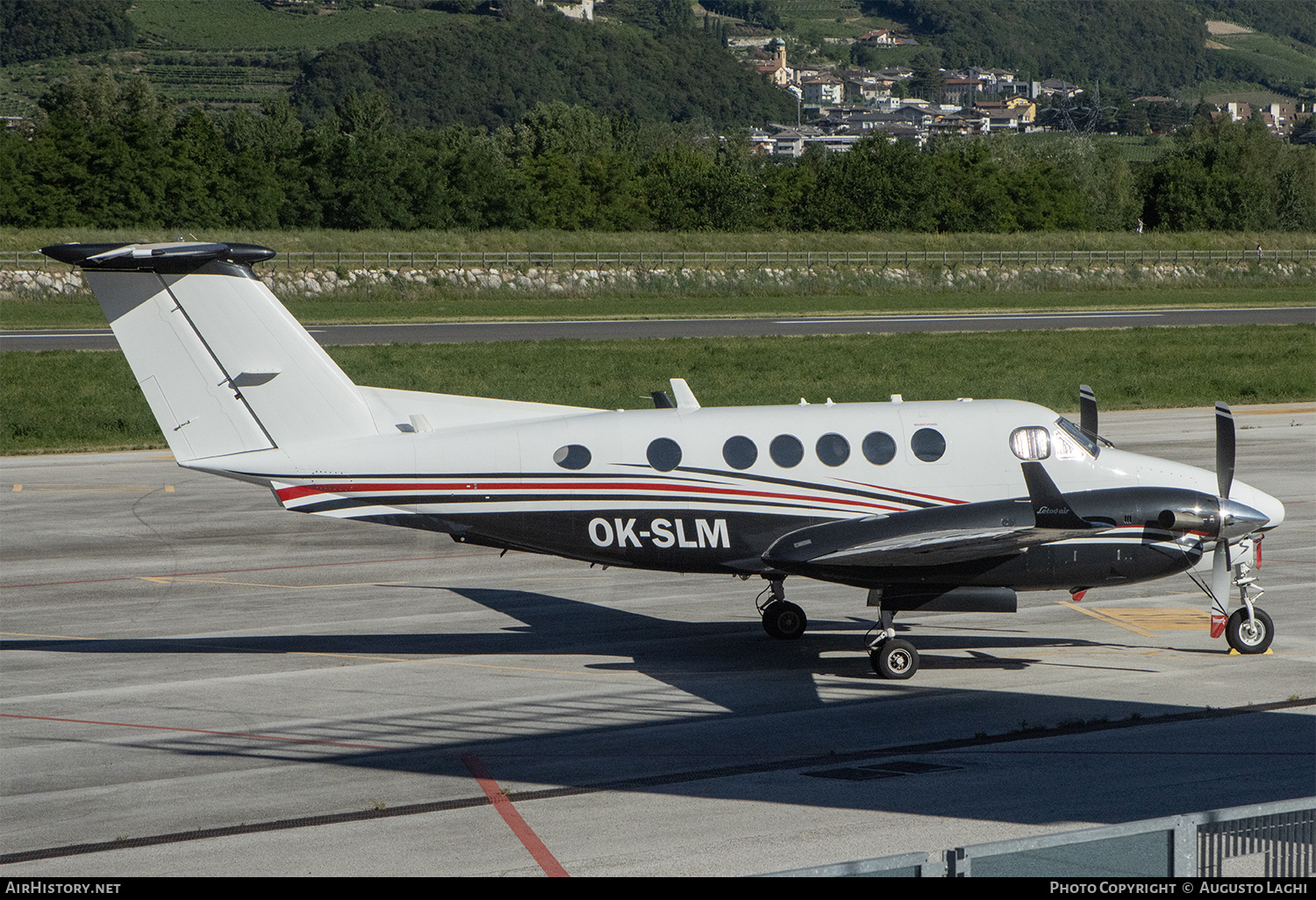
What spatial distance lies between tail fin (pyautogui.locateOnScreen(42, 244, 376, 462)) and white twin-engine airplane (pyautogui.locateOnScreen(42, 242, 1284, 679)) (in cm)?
2

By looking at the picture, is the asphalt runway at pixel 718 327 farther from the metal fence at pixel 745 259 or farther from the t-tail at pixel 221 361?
the t-tail at pixel 221 361

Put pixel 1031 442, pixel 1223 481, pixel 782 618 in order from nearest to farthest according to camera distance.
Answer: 1. pixel 1223 481
2. pixel 1031 442
3. pixel 782 618

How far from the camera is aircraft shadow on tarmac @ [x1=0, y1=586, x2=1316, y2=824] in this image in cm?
1170

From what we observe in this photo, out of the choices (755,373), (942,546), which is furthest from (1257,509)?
(755,373)

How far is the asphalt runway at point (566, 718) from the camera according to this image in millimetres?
10805

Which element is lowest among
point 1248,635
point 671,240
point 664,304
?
point 664,304

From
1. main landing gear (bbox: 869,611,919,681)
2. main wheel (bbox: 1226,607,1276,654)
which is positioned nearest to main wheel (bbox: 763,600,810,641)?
main landing gear (bbox: 869,611,919,681)

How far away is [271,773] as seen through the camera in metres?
12.4

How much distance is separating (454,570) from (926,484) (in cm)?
916

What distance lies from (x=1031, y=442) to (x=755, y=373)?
29483mm

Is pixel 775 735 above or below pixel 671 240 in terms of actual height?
above

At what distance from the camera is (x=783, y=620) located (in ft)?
57.5

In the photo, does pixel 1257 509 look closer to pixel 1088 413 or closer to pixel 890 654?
pixel 1088 413

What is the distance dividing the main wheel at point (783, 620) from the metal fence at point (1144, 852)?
10.7 metres
